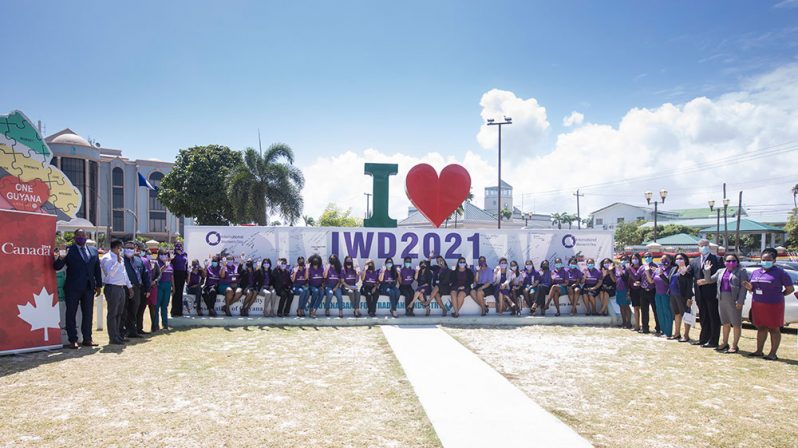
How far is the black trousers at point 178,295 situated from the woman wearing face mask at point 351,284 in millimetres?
3917

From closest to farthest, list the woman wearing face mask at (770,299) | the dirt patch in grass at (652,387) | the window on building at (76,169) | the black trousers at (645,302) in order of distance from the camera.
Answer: the dirt patch in grass at (652,387)
the woman wearing face mask at (770,299)
the black trousers at (645,302)
the window on building at (76,169)

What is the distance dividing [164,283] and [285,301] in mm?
2825

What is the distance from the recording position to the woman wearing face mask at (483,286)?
39.2ft

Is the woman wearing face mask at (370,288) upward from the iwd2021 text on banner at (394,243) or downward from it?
downward

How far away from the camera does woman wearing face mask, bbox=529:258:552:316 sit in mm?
11922

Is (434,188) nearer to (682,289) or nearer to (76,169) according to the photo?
(682,289)

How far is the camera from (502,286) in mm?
11953

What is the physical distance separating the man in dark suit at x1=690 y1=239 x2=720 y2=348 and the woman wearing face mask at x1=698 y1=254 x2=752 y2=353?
189 millimetres

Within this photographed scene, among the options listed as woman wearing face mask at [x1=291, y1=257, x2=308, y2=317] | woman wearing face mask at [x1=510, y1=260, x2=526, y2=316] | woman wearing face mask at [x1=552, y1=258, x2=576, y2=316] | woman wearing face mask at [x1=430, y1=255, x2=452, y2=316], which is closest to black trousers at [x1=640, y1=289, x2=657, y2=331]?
woman wearing face mask at [x1=552, y1=258, x2=576, y2=316]

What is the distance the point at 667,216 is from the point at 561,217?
22.5 metres

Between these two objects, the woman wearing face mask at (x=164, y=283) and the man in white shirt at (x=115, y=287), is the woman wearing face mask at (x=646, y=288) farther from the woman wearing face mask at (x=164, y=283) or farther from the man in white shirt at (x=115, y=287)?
the man in white shirt at (x=115, y=287)

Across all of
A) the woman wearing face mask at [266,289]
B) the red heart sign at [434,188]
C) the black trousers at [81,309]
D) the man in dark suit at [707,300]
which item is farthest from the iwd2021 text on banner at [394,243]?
the man in dark suit at [707,300]

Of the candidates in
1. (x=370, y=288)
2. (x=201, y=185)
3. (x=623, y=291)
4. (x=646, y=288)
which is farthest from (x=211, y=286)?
(x=201, y=185)

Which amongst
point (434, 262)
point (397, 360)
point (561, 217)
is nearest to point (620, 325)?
point (434, 262)
